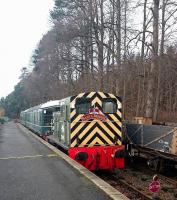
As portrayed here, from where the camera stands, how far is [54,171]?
12.1 metres

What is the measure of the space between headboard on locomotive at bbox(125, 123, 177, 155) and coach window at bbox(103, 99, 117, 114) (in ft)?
5.05

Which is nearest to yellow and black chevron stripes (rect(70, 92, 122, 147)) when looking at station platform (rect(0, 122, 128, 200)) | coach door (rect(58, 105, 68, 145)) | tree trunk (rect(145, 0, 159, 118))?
coach door (rect(58, 105, 68, 145))

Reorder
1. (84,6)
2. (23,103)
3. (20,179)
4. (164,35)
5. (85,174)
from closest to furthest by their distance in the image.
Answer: (20,179) → (85,174) → (164,35) → (84,6) → (23,103)

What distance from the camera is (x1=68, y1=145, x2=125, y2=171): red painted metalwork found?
14930mm

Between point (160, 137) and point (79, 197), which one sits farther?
point (160, 137)

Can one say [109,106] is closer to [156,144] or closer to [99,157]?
[99,157]

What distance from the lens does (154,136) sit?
15.6 m

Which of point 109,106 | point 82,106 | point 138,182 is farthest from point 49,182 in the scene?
point 109,106

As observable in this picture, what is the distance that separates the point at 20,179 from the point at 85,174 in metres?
1.76

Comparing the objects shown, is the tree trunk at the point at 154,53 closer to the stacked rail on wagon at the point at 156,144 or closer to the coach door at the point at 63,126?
the stacked rail on wagon at the point at 156,144

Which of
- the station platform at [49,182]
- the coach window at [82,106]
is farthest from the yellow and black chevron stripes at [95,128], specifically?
the station platform at [49,182]

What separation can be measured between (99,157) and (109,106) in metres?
1.86

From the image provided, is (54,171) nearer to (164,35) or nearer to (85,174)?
(85,174)

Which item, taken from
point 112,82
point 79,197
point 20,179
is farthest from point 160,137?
point 112,82
